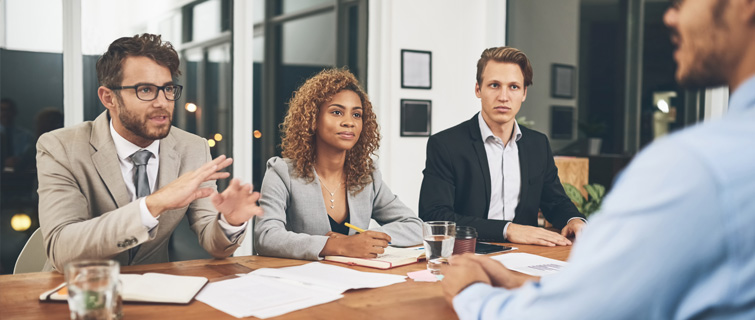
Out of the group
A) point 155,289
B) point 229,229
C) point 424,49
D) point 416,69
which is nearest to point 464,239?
point 229,229

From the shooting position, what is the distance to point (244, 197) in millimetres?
1911

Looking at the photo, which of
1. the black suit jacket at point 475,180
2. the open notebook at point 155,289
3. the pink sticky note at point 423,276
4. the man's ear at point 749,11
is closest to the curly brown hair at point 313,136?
the black suit jacket at point 475,180

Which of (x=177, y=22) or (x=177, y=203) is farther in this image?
(x=177, y=22)

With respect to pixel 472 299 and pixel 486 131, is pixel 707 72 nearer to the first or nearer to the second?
pixel 472 299

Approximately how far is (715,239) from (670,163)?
0.10m

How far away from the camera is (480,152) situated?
2893mm

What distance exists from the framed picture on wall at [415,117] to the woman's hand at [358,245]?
3.28 m

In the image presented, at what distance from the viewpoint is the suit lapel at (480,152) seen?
113 inches

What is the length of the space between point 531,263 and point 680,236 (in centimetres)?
121

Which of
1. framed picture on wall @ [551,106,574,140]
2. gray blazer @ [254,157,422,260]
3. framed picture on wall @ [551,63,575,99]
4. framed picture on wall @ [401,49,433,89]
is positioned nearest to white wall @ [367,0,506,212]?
framed picture on wall @ [401,49,433,89]

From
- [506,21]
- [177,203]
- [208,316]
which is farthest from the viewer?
[506,21]

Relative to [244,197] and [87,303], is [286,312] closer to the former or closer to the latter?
[87,303]

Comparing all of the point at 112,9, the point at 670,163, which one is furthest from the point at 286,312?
the point at 112,9

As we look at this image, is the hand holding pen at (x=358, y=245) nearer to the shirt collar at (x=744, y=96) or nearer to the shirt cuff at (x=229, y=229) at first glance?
the shirt cuff at (x=229, y=229)
